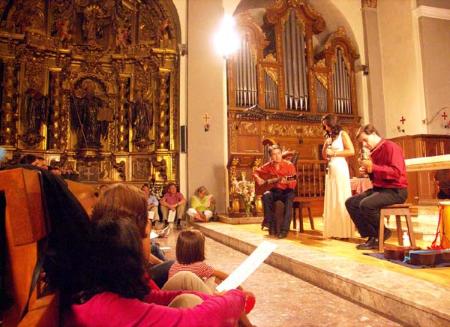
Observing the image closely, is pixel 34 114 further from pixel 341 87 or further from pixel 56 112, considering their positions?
pixel 341 87

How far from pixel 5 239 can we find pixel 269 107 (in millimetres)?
8850

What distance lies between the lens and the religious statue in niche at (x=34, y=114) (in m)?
8.22

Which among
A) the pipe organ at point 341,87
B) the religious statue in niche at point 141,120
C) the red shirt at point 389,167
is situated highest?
the pipe organ at point 341,87

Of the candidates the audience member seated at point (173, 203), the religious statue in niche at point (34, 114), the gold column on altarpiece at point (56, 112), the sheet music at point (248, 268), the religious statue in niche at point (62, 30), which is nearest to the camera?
the sheet music at point (248, 268)

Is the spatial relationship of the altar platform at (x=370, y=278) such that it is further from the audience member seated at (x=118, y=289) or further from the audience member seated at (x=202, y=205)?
the audience member seated at (x=202, y=205)

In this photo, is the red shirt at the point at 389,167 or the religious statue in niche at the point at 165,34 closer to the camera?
the red shirt at the point at 389,167

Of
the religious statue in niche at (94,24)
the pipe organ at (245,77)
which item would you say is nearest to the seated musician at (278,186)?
the pipe organ at (245,77)

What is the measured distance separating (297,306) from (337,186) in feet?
7.49

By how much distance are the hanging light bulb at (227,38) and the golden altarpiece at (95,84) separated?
1.03m

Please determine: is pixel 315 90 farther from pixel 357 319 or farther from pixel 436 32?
pixel 357 319

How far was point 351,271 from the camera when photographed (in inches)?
111

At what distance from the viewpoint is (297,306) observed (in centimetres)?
252

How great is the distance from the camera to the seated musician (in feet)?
15.8

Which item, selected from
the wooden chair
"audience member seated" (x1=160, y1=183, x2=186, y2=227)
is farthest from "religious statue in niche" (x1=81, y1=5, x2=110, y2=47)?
the wooden chair
